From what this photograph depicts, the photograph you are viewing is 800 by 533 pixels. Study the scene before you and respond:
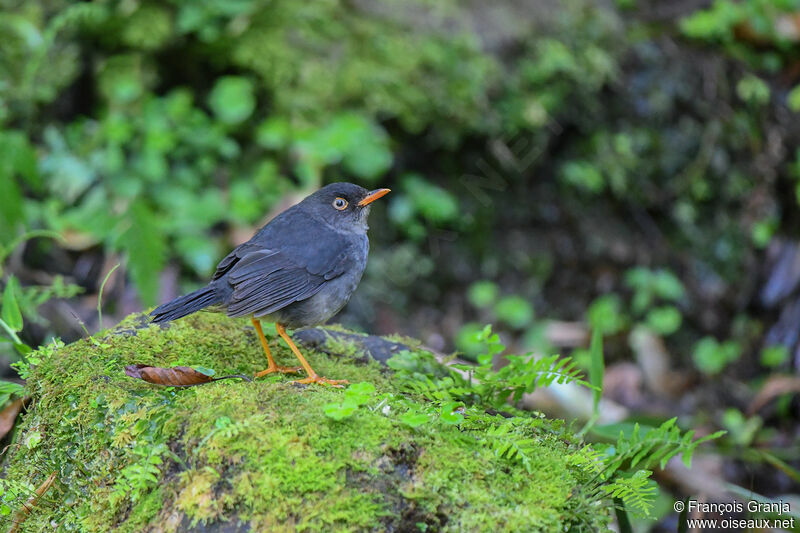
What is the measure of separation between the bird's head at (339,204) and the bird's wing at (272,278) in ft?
1.28

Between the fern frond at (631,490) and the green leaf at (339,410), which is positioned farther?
the green leaf at (339,410)

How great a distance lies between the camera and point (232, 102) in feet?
19.9

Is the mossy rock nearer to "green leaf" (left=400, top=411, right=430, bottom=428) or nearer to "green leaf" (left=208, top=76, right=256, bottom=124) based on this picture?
"green leaf" (left=400, top=411, right=430, bottom=428)

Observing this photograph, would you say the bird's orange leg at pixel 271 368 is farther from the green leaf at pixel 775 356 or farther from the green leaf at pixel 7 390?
the green leaf at pixel 775 356

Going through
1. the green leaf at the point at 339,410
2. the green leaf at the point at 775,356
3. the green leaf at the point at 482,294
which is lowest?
the green leaf at the point at 775,356

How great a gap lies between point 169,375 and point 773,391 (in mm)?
5324

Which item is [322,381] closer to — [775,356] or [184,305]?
[184,305]

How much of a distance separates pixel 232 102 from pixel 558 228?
3225 millimetres

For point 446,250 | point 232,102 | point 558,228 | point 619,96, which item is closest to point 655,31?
point 619,96

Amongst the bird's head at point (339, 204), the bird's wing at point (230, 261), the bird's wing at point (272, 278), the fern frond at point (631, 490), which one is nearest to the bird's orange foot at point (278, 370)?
the bird's wing at point (272, 278)

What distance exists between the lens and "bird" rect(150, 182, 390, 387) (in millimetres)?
3180

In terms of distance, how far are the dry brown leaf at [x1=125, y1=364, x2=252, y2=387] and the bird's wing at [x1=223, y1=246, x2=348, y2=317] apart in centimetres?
48

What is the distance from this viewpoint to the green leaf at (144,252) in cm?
440

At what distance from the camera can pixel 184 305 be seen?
9.96 ft
